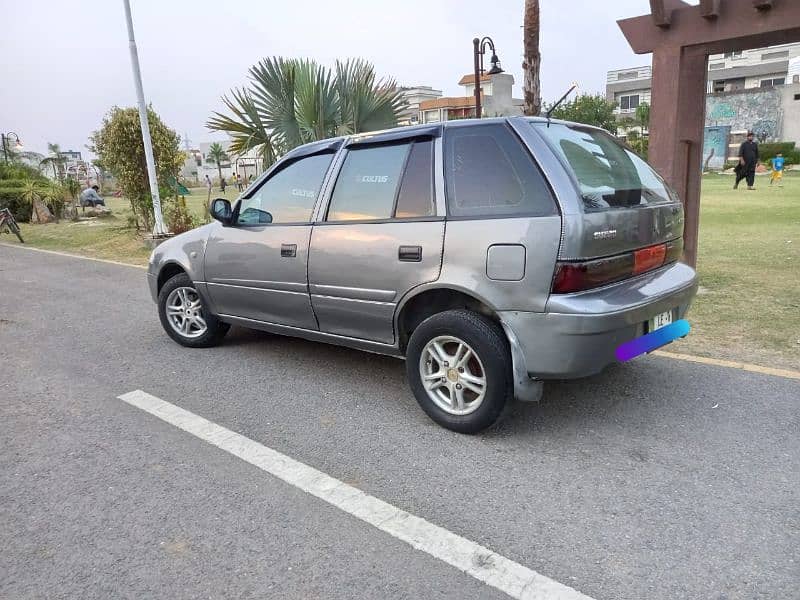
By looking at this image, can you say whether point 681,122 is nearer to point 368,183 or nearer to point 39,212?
point 368,183

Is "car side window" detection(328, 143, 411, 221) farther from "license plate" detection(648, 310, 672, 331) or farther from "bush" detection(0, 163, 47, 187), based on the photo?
"bush" detection(0, 163, 47, 187)

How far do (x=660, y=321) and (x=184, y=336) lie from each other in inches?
154

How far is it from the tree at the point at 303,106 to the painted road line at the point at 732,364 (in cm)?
649

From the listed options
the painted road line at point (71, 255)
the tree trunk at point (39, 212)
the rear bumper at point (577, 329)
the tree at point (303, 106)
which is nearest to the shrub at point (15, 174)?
the tree trunk at point (39, 212)

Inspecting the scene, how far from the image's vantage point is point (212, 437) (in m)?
3.54

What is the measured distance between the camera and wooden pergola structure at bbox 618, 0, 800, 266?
582cm

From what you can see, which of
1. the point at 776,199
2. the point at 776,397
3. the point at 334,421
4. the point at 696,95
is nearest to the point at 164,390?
the point at 334,421

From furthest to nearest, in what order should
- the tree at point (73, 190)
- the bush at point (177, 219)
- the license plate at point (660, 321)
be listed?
the tree at point (73, 190), the bush at point (177, 219), the license plate at point (660, 321)

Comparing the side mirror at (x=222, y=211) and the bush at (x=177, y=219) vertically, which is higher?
the side mirror at (x=222, y=211)

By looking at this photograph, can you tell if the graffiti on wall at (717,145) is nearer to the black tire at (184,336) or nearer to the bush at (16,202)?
the bush at (16,202)

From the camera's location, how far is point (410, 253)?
139 inches

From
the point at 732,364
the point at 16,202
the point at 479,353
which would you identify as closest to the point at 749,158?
the point at 732,364

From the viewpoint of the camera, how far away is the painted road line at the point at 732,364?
4.16 metres

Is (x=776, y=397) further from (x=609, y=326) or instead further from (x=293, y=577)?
(x=293, y=577)
